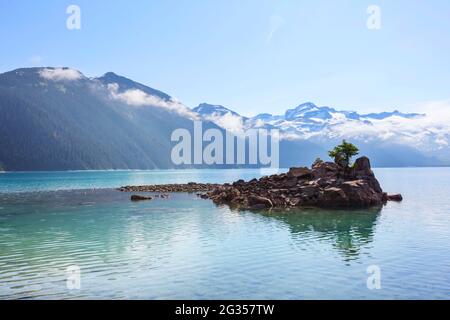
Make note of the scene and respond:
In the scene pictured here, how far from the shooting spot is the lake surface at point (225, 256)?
88.2ft

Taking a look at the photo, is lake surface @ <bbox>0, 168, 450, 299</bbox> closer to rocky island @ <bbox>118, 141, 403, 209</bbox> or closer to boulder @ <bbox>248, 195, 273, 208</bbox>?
boulder @ <bbox>248, 195, 273, 208</bbox>

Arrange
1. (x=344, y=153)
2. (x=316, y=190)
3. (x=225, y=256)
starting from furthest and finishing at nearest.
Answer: (x=344, y=153), (x=316, y=190), (x=225, y=256)

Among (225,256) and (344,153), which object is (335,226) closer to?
(225,256)

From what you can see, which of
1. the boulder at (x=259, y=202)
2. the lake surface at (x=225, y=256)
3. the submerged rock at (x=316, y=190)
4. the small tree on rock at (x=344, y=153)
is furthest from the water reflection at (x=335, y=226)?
the small tree on rock at (x=344, y=153)

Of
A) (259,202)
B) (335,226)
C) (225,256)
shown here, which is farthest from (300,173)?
(225,256)

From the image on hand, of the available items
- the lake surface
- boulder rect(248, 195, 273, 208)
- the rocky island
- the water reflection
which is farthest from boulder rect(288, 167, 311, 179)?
the lake surface

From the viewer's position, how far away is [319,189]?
85.2 metres

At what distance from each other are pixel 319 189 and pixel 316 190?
2.30ft

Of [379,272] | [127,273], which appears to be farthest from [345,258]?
[127,273]

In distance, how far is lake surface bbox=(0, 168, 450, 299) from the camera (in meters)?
26.9

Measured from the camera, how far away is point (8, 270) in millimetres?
31625

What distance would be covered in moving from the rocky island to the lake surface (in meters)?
15.6

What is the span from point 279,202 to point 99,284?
5885cm
